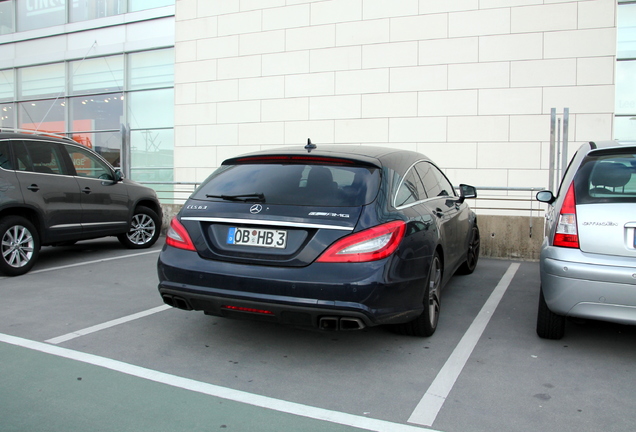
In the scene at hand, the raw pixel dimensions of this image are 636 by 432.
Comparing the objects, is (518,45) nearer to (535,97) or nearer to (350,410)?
(535,97)

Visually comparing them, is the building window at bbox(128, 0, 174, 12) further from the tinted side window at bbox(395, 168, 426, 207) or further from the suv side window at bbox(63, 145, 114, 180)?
the tinted side window at bbox(395, 168, 426, 207)

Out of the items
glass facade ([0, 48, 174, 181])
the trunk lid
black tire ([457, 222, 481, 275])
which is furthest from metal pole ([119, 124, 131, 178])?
the trunk lid

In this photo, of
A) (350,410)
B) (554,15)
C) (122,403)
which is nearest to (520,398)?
(350,410)

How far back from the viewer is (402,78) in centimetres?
994

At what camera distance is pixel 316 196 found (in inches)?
143

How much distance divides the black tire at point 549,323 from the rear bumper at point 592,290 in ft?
1.07

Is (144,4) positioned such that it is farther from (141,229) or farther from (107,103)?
(141,229)

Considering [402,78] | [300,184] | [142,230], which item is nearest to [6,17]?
[142,230]

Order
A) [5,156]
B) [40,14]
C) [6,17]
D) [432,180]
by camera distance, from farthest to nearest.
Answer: [6,17] < [40,14] < [5,156] < [432,180]

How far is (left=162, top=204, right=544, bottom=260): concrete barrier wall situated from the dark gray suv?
5.57 metres

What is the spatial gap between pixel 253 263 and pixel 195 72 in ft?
31.2

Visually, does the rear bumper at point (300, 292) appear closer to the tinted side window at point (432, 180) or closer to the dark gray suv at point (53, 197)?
the tinted side window at point (432, 180)

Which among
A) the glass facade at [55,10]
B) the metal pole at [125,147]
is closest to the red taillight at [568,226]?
the metal pole at [125,147]

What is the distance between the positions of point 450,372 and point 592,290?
109 centimetres
